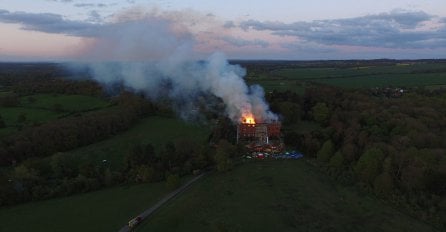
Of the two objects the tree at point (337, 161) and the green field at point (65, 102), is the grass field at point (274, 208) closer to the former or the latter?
the tree at point (337, 161)

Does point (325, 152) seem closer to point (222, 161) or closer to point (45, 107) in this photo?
point (222, 161)

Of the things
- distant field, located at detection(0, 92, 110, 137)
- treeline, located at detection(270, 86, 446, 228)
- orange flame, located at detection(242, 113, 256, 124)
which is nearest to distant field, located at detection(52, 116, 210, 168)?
orange flame, located at detection(242, 113, 256, 124)

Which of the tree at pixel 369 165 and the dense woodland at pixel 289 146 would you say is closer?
the dense woodland at pixel 289 146

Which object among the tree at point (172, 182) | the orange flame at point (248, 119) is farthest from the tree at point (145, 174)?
the orange flame at point (248, 119)

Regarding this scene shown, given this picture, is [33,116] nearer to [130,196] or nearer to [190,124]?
[190,124]

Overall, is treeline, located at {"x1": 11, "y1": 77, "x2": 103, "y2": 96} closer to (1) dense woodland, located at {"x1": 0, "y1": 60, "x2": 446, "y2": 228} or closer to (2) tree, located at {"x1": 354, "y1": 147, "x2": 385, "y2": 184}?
(1) dense woodland, located at {"x1": 0, "y1": 60, "x2": 446, "y2": 228}

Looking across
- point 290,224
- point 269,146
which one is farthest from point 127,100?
point 290,224
